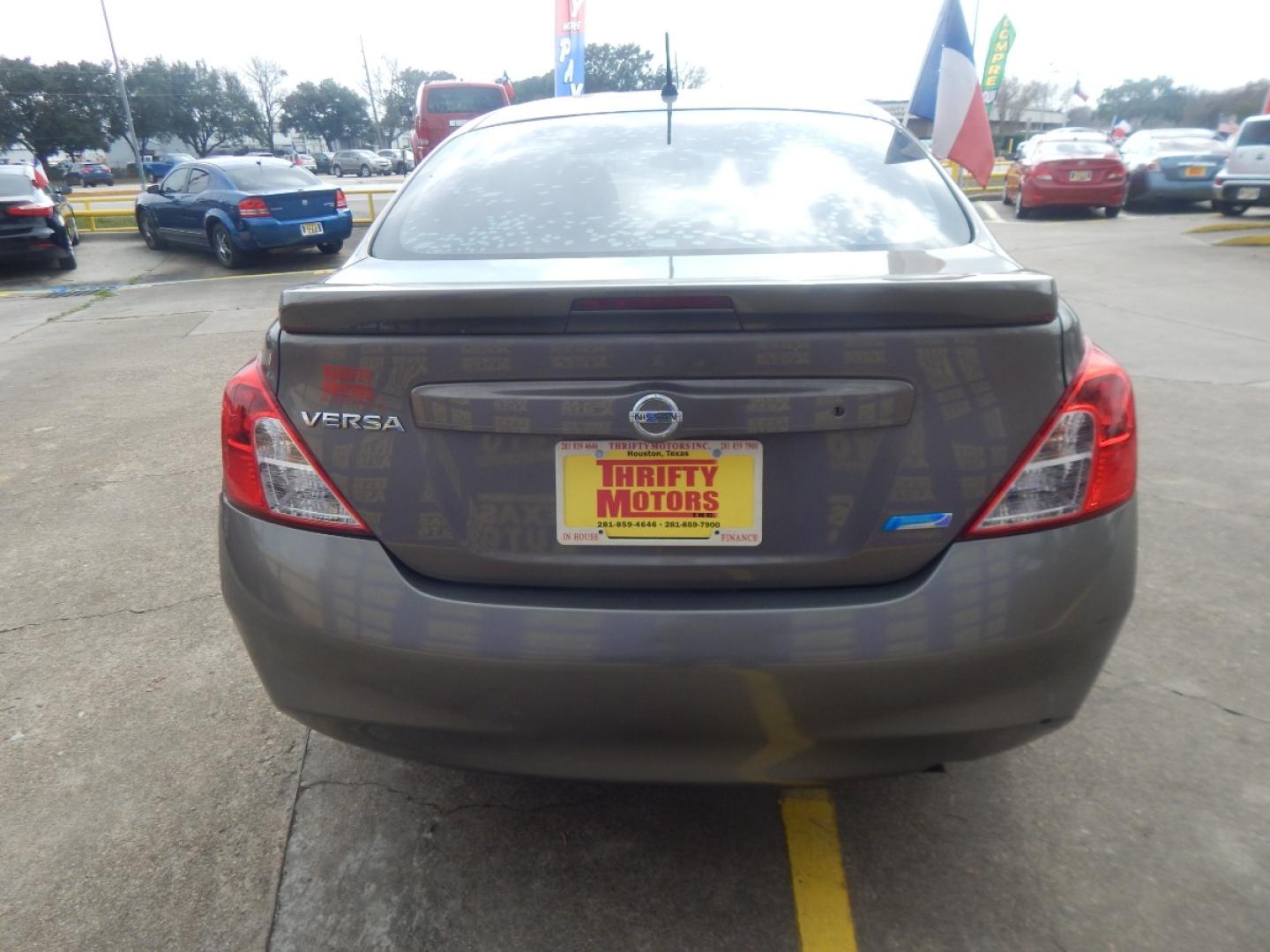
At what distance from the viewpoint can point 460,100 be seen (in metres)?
21.2

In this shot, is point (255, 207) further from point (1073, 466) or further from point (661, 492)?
point (1073, 466)

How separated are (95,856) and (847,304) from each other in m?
2.08

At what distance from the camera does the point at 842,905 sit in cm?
207

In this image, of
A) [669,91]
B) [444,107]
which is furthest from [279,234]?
[669,91]

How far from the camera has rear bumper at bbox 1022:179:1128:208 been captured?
55.3 feet

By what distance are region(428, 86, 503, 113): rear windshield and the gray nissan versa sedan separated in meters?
20.6

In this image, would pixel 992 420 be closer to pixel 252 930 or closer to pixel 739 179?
pixel 739 179

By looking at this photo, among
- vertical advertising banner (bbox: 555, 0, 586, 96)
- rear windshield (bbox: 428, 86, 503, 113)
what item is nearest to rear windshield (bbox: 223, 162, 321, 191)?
vertical advertising banner (bbox: 555, 0, 586, 96)

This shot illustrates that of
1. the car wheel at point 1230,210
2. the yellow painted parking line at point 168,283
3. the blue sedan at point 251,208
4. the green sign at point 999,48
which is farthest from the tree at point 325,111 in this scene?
the car wheel at point 1230,210

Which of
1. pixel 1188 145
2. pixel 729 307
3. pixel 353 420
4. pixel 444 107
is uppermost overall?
pixel 729 307

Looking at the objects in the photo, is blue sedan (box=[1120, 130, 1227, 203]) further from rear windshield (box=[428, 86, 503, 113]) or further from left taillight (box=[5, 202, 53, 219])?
left taillight (box=[5, 202, 53, 219])

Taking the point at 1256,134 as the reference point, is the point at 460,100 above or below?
above

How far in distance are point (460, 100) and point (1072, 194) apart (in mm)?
12451

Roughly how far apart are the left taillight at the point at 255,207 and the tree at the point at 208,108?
61.7 metres
